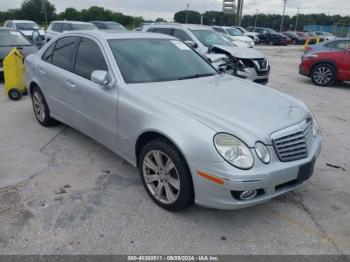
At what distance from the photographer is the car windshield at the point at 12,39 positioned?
9.31m

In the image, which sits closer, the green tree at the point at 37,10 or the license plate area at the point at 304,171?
the license plate area at the point at 304,171

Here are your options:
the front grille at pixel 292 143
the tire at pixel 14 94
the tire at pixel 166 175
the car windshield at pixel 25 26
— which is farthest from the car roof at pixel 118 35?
the car windshield at pixel 25 26

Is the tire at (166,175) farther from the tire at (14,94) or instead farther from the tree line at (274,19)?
the tree line at (274,19)

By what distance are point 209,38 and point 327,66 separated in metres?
3.61

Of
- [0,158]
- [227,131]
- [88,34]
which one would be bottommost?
[0,158]

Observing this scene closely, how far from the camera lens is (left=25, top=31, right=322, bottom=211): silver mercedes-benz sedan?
2686mm

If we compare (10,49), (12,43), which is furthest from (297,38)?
(10,49)

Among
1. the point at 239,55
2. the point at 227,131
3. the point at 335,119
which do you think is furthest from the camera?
the point at 239,55

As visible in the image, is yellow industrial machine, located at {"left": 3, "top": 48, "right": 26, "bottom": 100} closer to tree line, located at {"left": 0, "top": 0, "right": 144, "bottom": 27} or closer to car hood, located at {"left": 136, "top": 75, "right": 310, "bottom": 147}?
car hood, located at {"left": 136, "top": 75, "right": 310, "bottom": 147}

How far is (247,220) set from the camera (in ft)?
10.2

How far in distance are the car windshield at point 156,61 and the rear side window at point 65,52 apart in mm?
820

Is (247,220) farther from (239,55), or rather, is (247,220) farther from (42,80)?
(239,55)

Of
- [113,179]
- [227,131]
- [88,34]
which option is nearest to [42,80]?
[88,34]

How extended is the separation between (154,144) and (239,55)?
20.4 feet
